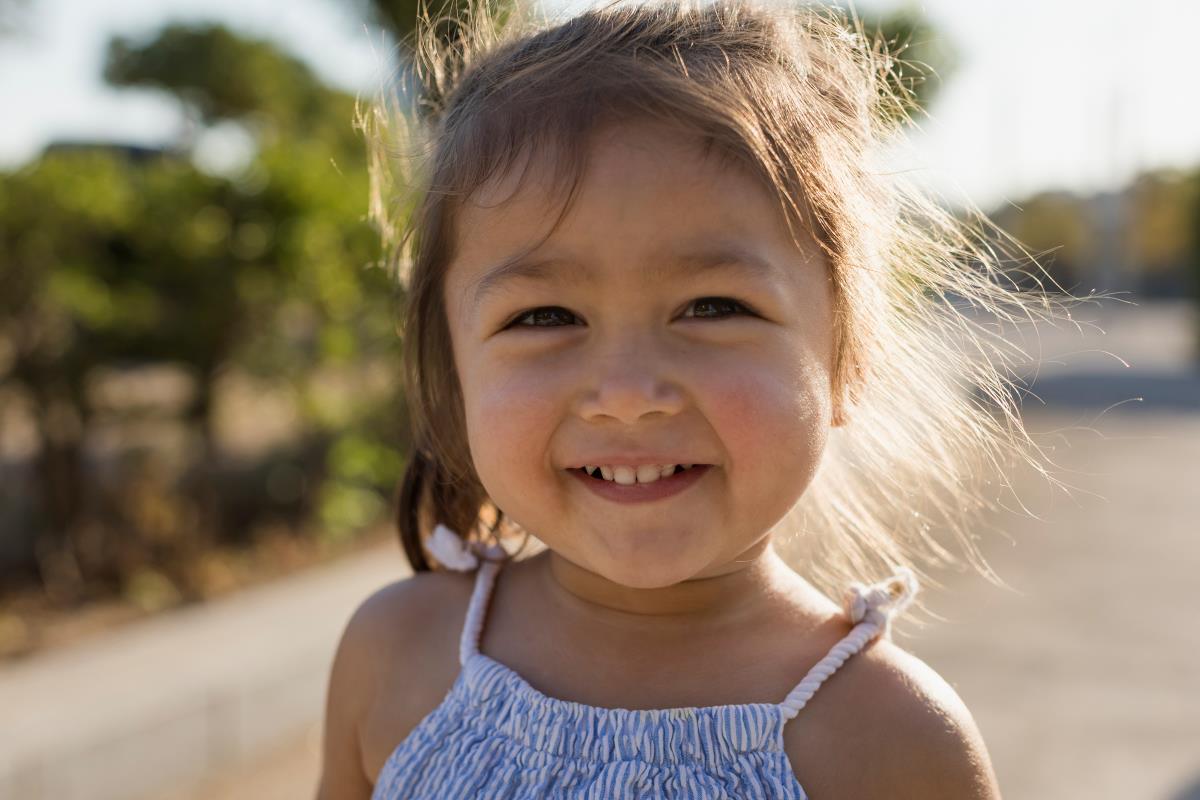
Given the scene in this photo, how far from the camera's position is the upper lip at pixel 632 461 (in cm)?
112

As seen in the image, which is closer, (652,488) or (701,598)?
(652,488)

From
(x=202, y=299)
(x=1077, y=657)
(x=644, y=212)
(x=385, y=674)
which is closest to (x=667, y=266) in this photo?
(x=644, y=212)

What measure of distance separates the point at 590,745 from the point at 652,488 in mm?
309

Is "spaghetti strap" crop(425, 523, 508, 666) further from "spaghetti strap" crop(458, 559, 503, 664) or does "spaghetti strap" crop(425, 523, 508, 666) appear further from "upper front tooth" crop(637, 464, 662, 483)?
"upper front tooth" crop(637, 464, 662, 483)

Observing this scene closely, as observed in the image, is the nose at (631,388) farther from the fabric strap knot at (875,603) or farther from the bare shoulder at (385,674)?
the bare shoulder at (385,674)

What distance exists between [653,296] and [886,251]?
0.39m

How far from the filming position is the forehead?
111 cm

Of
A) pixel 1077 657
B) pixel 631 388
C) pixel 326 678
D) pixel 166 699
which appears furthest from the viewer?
pixel 1077 657

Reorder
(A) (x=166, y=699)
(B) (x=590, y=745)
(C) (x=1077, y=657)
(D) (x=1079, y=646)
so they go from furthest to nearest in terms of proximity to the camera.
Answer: (D) (x=1079, y=646)
(C) (x=1077, y=657)
(A) (x=166, y=699)
(B) (x=590, y=745)

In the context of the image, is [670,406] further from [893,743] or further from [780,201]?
[893,743]

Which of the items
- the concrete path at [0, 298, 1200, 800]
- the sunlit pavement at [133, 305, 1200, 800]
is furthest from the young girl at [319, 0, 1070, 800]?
the concrete path at [0, 298, 1200, 800]

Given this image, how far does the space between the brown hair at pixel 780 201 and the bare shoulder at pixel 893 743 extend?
0.95 feet

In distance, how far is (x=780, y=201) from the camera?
1160 millimetres

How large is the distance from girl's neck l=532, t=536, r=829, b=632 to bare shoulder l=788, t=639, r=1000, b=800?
0.49 feet
